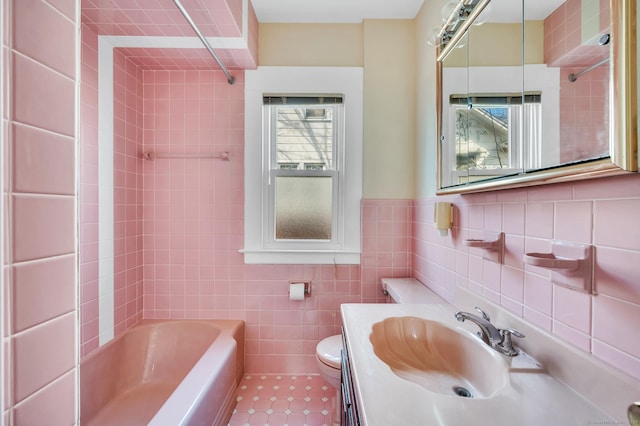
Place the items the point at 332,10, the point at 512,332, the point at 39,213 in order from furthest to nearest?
the point at 332,10, the point at 512,332, the point at 39,213

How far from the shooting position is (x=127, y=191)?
1.85 m

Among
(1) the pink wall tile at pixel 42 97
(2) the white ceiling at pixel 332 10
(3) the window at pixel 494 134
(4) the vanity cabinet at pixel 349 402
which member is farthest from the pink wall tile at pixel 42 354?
(2) the white ceiling at pixel 332 10

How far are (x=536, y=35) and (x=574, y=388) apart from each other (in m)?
0.97

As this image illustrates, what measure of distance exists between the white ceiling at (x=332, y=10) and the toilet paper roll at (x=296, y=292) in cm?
187

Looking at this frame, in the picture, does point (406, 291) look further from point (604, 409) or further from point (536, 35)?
point (536, 35)

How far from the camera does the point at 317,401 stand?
1732mm

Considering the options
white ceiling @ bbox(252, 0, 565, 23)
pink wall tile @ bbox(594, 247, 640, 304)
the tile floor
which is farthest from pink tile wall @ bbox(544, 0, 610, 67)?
the tile floor

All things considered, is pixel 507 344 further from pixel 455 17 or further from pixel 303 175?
pixel 303 175

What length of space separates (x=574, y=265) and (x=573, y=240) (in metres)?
0.09

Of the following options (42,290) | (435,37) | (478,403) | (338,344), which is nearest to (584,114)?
(478,403)

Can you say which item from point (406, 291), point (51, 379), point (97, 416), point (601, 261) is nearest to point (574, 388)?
point (601, 261)

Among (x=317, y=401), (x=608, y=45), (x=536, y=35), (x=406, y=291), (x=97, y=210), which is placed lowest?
(x=317, y=401)

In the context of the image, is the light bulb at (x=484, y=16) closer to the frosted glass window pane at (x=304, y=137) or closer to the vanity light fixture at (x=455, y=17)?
the vanity light fixture at (x=455, y=17)

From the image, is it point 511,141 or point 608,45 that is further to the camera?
point 511,141
